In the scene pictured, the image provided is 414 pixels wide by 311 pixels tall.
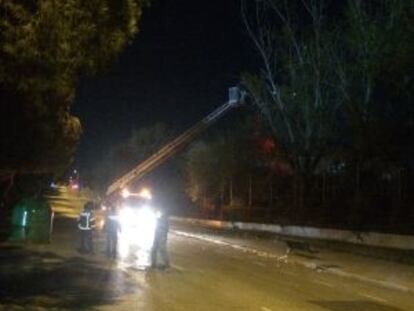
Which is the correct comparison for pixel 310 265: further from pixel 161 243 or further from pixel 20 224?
pixel 20 224

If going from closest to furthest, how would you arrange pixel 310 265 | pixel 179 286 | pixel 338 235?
pixel 179 286 < pixel 310 265 < pixel 338 235

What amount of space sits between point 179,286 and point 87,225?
31.1 feet

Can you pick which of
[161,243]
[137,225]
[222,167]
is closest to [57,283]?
[161,243]

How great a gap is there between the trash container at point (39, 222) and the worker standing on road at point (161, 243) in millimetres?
6553

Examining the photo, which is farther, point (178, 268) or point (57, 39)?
point (178, 268)

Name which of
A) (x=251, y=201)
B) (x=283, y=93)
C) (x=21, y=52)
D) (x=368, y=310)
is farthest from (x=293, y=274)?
(x=251, y=201)

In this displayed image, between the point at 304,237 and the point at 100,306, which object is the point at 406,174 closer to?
the point at 304,237

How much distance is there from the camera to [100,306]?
53.9 ft

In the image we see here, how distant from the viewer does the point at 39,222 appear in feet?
105

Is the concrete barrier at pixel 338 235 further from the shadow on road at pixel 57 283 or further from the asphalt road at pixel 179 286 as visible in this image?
the shadow on road at pixel 57 283

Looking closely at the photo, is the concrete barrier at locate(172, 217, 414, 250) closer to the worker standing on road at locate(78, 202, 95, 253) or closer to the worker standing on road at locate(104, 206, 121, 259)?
the worker standing on road at locate(104, 206, 121, 259)

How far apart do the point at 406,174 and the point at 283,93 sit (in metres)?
15.8

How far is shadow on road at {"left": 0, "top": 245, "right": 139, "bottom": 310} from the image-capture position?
16859 millimetres

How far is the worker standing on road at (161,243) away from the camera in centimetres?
2527
